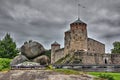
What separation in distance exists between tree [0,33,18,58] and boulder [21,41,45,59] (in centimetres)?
3590

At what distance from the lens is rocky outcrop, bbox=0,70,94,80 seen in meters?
27.2

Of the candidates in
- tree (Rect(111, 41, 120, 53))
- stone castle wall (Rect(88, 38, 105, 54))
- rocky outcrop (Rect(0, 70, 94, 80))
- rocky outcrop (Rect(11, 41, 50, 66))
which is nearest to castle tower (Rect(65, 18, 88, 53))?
stone castle wall (Rect(88, 38, 105, 54))

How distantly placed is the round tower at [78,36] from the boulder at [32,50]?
40152 mm

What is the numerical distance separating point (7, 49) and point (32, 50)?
37.7 metres

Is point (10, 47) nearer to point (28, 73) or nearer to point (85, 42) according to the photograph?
point (85, 42)

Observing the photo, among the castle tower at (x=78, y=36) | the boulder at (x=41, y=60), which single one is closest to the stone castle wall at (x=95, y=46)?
the castle tower at (x=78, y=36)

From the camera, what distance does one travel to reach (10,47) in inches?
2751

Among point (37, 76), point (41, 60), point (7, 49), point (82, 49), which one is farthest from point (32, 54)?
point (82, 49)

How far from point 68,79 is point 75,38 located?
1877 inches

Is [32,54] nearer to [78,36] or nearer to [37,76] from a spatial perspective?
[37,76]

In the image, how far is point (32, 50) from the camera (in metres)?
33.8

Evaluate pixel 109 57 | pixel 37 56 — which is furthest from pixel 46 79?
pixel 109 57

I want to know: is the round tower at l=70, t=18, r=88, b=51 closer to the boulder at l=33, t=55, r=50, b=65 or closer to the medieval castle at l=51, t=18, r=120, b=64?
the medieval castle at l=51, t=18, r=120, b=64

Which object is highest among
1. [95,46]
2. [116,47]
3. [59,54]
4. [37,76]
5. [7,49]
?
[116,47]
